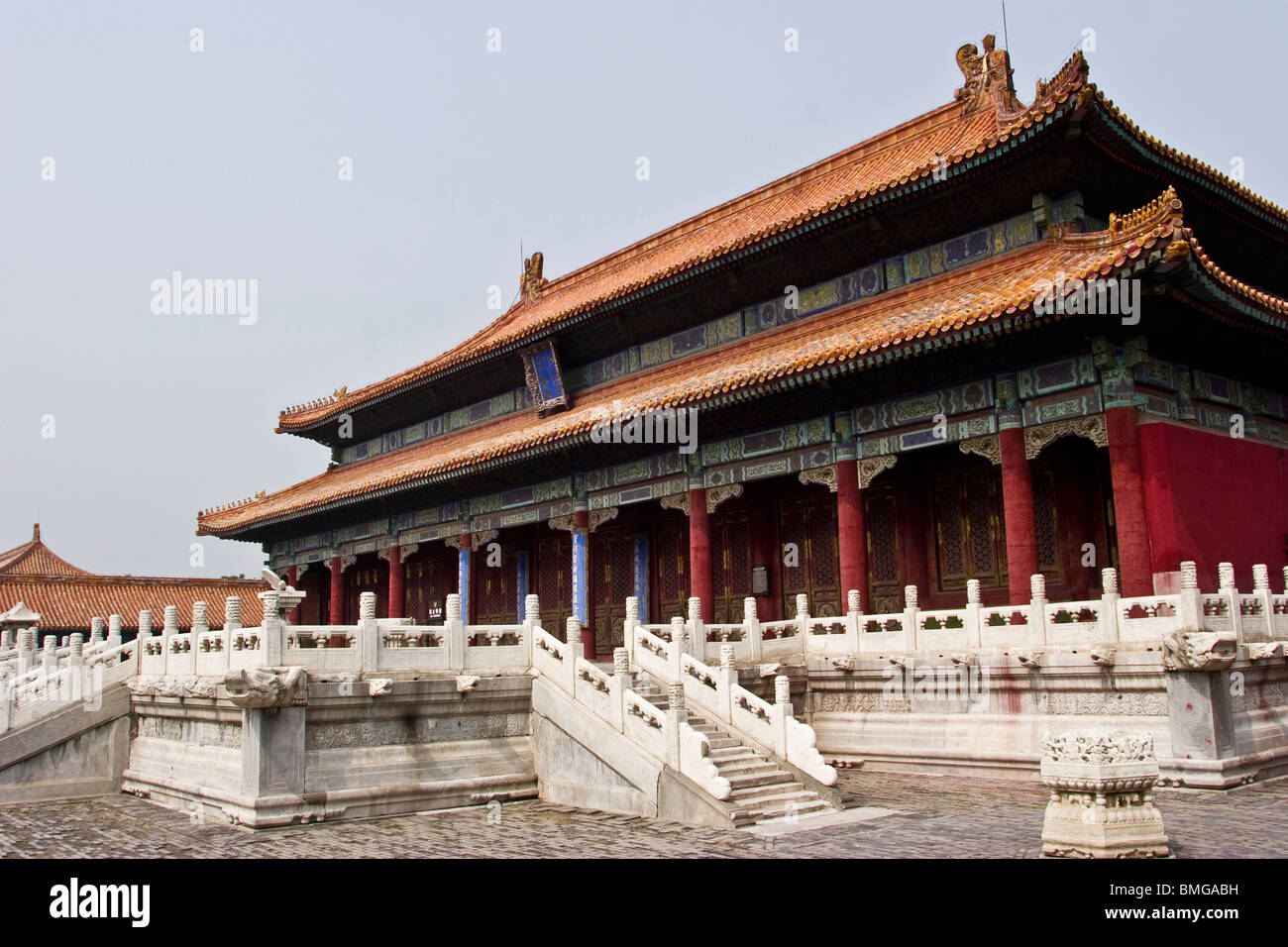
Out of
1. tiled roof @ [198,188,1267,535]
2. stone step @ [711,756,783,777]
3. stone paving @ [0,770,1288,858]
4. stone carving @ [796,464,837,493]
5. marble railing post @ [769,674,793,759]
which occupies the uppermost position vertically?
tiled roof @ [198,188,1267,535]

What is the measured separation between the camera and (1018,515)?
1555 cm

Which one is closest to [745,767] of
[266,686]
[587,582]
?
[266,686]

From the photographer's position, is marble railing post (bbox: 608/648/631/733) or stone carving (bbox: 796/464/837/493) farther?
stone carving (bbox: 796/464/837/493)

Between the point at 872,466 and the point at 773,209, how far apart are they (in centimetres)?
856

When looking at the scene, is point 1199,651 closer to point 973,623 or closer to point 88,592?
point 973,623

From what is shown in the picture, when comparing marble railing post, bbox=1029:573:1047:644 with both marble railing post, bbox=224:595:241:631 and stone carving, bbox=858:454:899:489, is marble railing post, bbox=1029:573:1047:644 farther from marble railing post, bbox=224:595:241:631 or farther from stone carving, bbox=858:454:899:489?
marble railing post, bbox=224:595:241:631

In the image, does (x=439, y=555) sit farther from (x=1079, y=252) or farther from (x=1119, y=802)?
(x=1119, y=802)

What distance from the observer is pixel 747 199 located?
2516 cm

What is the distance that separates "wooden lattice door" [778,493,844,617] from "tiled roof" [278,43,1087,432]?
15.9 ft

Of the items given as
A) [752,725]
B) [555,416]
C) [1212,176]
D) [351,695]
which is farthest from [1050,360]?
[555,416]

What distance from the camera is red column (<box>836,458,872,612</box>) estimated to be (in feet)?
57.1

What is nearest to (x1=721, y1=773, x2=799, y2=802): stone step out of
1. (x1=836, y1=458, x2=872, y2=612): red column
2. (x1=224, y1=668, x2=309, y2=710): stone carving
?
(x1=224, y1=668, x2=309, y2=710): stone carving

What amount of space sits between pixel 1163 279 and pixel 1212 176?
16.7 feet

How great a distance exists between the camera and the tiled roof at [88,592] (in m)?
38.6
